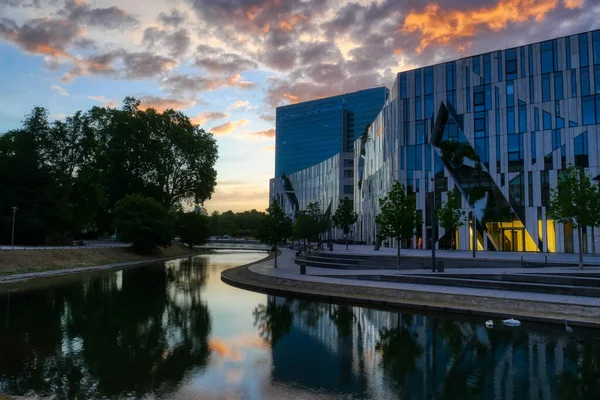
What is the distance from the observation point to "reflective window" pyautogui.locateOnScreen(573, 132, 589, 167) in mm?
45125

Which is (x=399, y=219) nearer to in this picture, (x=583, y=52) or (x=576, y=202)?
(x=576, y=202)

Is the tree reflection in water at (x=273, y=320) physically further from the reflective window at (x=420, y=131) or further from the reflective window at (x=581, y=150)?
the reflective window at (x=581, y=150)

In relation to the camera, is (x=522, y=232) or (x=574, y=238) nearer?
(x=574, y=238)

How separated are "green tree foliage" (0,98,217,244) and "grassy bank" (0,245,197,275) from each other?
490 cm

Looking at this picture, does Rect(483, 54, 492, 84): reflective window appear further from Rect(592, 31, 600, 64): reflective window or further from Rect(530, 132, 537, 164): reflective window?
Rect(592, 31, 600, 64): reflective window

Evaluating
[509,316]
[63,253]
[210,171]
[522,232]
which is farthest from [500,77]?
[63,253]

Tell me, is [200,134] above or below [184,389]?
above

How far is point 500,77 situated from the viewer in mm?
50281

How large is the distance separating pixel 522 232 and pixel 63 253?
46704 mm

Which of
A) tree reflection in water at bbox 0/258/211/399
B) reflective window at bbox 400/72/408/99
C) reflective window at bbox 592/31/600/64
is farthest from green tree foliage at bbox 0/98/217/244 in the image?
reflective window at bbox 592/31/600/64

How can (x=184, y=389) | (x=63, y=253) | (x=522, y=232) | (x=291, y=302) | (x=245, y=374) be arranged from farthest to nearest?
(x=522, y=232) < (x=63, y=253) < (x=291, y=302) < (x=245, y=374) < (x=184, y=389)

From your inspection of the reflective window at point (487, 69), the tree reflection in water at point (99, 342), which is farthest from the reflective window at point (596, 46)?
the tree reflection in water at point (99, 342)

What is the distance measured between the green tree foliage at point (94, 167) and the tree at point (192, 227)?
8.44 feet

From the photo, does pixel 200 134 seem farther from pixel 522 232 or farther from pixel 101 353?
pixel 101 353
